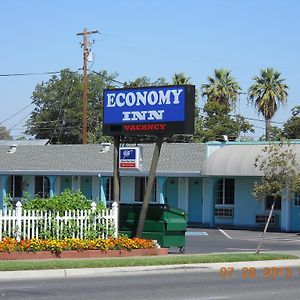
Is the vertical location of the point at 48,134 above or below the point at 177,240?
above

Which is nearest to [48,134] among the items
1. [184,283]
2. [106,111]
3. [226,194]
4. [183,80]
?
[183,80]

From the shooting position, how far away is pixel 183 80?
70.6 metres

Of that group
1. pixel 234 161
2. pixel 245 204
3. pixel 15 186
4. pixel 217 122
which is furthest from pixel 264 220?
pixel 217 122

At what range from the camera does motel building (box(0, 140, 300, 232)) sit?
40.6 meters

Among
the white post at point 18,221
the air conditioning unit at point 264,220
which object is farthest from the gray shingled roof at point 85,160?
the white post at point 18,221

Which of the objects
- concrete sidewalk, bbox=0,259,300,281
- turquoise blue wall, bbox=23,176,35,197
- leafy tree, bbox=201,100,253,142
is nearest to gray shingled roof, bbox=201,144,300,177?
turquoise blue wall, bbox=23,176,35,197

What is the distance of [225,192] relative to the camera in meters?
43.4

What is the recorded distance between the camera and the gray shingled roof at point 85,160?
43875mm

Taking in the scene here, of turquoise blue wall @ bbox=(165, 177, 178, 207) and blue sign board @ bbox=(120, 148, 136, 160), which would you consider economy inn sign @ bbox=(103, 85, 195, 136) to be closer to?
blue sign board @ bbox=(120, 148, 136, 160)

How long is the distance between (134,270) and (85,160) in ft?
96.6

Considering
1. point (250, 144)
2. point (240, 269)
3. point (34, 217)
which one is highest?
point (250, 144)

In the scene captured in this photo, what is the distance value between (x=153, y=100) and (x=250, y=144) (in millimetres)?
18682

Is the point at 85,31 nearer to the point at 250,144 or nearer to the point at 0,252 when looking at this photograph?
the point at 250,144

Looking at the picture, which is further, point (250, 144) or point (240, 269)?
point (250, 144)
